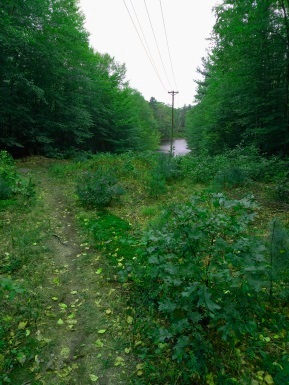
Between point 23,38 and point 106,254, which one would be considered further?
point 23,38

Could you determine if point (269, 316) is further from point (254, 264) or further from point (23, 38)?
point (23, 38)

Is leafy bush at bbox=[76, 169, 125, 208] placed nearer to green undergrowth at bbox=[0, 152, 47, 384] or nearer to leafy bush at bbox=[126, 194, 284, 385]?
green undergrowth at bbox=[0, 152, 47, 384]

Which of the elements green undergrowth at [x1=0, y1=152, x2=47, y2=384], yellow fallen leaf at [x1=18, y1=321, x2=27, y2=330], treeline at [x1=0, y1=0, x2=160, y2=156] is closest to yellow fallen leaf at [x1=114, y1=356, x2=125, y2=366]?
green undergrowth at [x1=0, y1=152, x2=47, y2=384]

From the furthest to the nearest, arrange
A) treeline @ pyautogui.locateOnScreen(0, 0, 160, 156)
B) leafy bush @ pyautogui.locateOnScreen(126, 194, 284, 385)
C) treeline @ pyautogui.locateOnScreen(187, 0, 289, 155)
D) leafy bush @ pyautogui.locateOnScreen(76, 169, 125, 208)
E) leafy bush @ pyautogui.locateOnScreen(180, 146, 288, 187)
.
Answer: treeline @ pyautogui.locateOnScreen(0, 0, 160, 156)
treeline @ pyautogui.locateOnScreen(187, 0, 289, 155)
leafy bush @ pyautogui.locateOnScreen(180, 146, 288, 187)
leafy bush @ pyautogui.locateOnScreen(76, 169, 125, 208)
leafy bush @ pyautogui.locateOnScreen(126, 194, 284, 385)

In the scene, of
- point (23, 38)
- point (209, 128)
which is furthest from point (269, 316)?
point (209, 128)

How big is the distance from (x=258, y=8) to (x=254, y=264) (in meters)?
9.37

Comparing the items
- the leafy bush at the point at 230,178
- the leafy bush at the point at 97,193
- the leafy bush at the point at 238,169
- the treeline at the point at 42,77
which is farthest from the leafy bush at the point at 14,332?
the treeline at the point at 42,77

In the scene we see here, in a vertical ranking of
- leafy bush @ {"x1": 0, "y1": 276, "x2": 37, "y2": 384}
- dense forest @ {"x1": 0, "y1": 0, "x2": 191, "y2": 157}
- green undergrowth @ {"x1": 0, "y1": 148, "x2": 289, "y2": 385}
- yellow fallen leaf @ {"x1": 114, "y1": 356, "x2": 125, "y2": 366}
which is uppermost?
dense forest @ {"x1": 0, "y1": 0, "x2": 191, "y2": 157}

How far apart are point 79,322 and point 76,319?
0.22 feet

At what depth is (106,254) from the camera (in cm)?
436

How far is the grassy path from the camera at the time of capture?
2.39 meters

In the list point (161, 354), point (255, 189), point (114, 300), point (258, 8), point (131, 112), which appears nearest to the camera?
point (161, 354)

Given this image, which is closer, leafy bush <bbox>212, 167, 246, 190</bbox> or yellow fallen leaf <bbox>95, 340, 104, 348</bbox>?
yellow fallen leaf <bbox>95, 340, 104, 348</bbox>

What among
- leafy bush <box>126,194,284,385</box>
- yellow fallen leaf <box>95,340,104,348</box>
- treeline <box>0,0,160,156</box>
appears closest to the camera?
leafy bush <box>126,194,284,385</box>
